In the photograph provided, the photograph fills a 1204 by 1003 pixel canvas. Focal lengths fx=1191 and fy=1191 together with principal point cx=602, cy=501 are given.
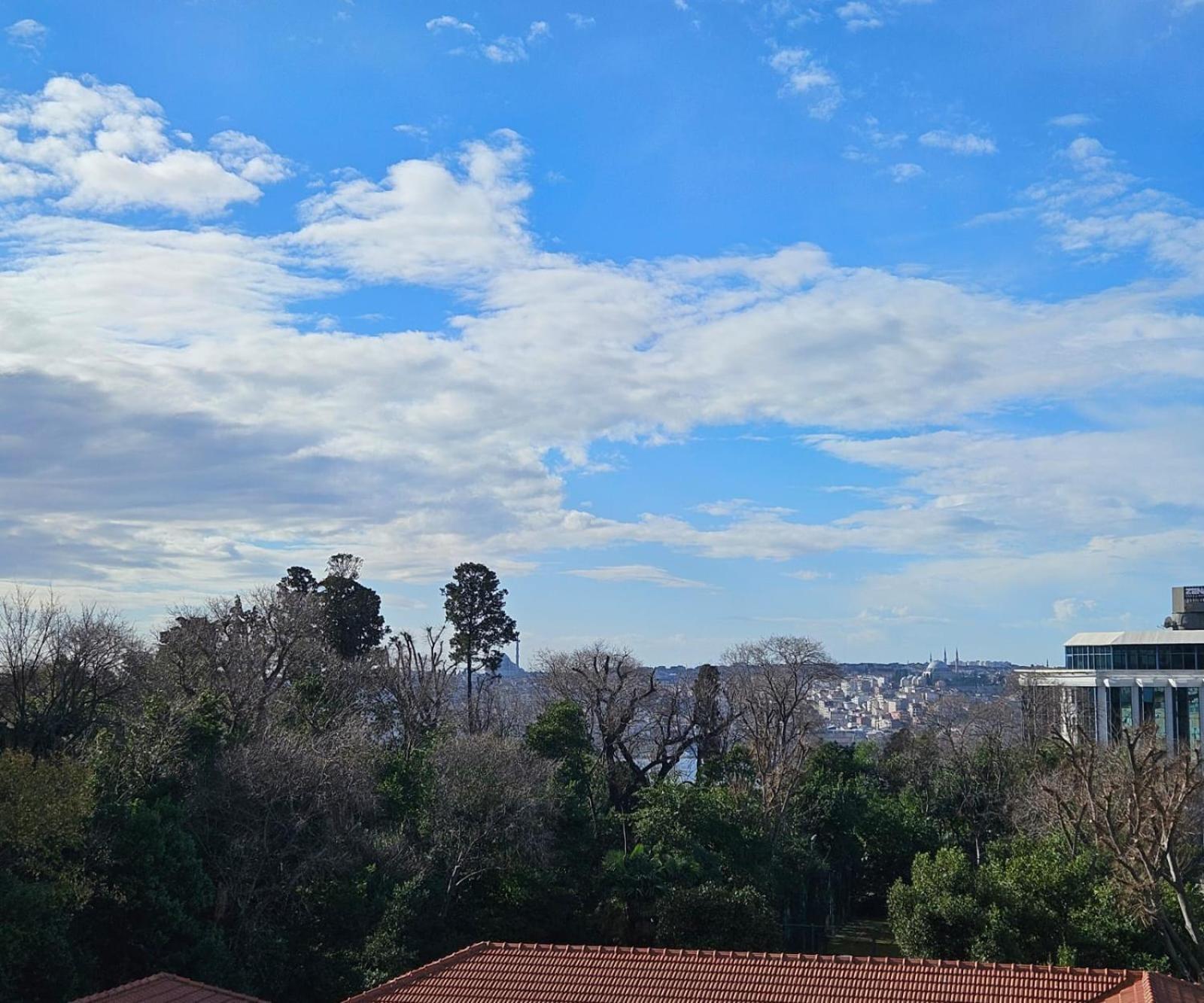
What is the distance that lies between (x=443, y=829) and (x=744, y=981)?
1281cm

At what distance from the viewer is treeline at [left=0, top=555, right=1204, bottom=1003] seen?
20.5 m

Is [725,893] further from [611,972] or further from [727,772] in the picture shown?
[727,772]

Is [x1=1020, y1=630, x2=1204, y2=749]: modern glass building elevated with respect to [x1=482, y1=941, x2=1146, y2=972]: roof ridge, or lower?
elevated

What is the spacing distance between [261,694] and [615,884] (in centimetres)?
1164

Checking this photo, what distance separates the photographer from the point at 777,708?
1714 inches

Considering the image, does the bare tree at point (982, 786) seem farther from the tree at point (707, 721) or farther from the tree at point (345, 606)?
the tree at point (345, 606)

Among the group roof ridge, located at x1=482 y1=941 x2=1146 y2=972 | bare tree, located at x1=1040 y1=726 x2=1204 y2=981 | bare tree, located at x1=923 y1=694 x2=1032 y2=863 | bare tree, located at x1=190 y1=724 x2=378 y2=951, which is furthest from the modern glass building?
roof ridge, located at x1=482 y1=941 x2=1146 y2=972

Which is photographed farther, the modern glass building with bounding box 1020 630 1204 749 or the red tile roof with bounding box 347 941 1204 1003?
the modern glass building with bounding box 1020 630 1204 749

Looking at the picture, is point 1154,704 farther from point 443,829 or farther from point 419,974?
point 419,974

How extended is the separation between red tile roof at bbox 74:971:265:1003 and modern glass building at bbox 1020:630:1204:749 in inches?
1511

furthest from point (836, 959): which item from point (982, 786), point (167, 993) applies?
point (982, 786)

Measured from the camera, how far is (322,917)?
23.8m

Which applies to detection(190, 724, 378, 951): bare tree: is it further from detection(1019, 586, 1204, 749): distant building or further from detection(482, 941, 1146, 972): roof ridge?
detection(1019, 586, 1204, 749): distant building

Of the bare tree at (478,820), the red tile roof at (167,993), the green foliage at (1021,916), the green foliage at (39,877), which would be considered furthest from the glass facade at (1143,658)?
the green foliage at (39,877)
